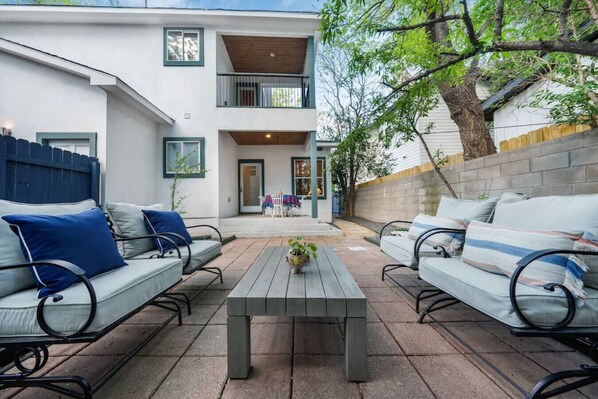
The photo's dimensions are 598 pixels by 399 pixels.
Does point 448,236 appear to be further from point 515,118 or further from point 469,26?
point 515,118

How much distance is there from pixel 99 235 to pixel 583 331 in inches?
106

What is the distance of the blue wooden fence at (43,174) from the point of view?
9.23 ft

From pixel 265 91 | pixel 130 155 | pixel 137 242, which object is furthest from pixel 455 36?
pixel 265 91

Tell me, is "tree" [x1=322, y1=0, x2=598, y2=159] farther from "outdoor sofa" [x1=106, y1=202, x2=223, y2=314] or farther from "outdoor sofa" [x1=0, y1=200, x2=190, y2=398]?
"outdoor sofa" [x1=0, y1=200, x2=190, y2=398]

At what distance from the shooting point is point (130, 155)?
5.49 meters

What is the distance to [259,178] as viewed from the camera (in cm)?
923

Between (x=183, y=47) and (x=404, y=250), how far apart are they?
24.9 ft

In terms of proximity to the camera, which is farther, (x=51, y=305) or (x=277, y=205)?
(x=277, y=205)

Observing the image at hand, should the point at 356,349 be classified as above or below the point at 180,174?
below

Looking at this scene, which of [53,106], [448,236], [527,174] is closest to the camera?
[448,236]

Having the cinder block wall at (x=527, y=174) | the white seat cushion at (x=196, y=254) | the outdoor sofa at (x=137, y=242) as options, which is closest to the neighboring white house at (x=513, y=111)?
the cinder block wall at (x=527, y=174)

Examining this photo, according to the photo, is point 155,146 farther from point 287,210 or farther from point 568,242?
point 568,242

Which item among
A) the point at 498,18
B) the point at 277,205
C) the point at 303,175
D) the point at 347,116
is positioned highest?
the point at 347,116

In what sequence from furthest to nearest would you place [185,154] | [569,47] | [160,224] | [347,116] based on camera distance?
[347,116] → [185,154] → [160,224] → [569,47]
